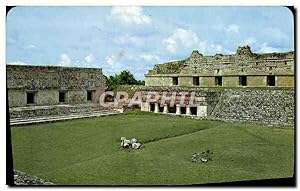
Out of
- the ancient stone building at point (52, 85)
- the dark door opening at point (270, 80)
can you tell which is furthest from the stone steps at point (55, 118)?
the dark door opening at point (270, 80)

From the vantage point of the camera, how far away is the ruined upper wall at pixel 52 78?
827cm

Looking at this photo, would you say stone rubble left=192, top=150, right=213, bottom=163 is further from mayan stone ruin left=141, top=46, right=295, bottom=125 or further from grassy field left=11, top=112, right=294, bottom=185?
mayan stone ruin left=141, top=46, right=295, bottom=125

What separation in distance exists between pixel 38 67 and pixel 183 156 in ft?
16.4

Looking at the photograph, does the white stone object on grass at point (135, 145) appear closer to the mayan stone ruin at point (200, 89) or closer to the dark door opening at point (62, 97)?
the mayan stone ruin at point (200, 89)

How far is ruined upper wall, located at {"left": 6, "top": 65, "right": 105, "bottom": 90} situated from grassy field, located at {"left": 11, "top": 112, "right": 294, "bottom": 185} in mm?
1960

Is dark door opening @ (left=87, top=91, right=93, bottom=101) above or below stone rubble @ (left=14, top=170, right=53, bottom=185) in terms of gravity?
above

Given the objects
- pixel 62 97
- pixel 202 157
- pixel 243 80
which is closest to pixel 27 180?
pixel 202 157

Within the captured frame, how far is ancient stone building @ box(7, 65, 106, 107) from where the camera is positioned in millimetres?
8266

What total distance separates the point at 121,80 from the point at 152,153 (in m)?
5.65

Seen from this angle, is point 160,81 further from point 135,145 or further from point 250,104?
point 135,145

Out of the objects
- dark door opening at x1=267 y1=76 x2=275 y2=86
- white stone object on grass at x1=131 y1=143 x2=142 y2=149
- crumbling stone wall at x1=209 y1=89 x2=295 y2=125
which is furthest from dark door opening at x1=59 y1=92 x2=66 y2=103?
dark door opening at x1=267 y1=76 x2=275 y2=86

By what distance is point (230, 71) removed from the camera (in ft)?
32.9

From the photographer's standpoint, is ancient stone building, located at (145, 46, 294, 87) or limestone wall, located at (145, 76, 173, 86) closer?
ancient stone building, located at (145, 46, 294, 87)

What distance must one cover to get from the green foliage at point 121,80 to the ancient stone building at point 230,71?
0.59 meters
